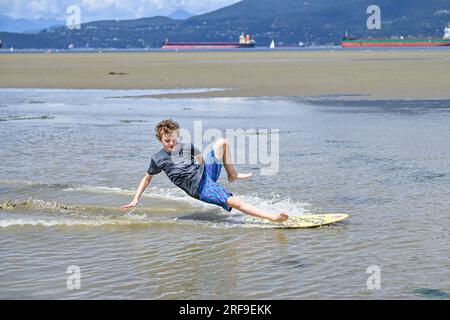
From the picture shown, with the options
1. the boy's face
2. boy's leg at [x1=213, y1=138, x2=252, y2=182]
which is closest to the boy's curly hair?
the boy's face

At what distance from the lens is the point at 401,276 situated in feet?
21.1

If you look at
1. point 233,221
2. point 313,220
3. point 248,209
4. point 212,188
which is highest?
point 212,188

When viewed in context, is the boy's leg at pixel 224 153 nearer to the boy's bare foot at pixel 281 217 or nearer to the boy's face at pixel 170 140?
the boy's face at pixel 170 140

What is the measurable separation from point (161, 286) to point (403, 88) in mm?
23987

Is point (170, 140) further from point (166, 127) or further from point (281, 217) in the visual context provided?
point (281, 217)

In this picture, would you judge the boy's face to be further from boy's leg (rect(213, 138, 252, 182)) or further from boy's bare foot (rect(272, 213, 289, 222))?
boy's bare foot (rect(272, 213, 289, 222))

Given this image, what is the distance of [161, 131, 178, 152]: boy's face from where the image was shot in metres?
8.53

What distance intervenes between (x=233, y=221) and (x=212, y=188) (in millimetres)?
544

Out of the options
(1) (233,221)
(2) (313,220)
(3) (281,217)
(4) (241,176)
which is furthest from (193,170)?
(2) (313,220)

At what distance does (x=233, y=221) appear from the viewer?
895 cm

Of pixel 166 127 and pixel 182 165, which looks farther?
pixel 182 165

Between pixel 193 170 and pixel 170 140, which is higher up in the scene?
pixel 170 140
